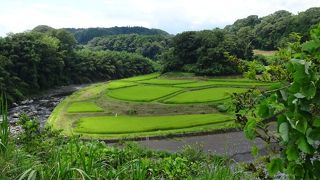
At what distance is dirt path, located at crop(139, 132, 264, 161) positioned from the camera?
21.5m

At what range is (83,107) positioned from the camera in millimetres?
33375

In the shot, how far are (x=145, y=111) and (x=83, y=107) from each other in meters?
5.30

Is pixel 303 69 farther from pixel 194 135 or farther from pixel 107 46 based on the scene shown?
pixel 107 46

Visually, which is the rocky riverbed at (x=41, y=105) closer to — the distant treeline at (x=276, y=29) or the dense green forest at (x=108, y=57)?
the dense green forest at (x=108, y=57)

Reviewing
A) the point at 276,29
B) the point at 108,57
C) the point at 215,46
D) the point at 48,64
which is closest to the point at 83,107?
the point at 48,64

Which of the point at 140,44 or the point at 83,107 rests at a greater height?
the point at 140,44

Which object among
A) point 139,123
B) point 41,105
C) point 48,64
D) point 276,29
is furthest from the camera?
point 276,29

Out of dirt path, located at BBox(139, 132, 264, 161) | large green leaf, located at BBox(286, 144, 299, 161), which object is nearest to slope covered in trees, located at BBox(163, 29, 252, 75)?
dirt path, located at BBox(139, 132, 264, 161)

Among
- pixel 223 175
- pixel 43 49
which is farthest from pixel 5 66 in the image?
→ pixel 223 175

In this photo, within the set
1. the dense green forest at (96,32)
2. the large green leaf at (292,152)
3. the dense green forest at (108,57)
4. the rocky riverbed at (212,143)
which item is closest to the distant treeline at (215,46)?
the dense green forest at (108,57)

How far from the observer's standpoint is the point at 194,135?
2481 centimetres

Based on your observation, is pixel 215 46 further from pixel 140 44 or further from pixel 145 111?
pixel 140 44

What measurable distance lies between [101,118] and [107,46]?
79639 millimetres

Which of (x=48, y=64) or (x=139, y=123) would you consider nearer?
(x=139, y=123)
